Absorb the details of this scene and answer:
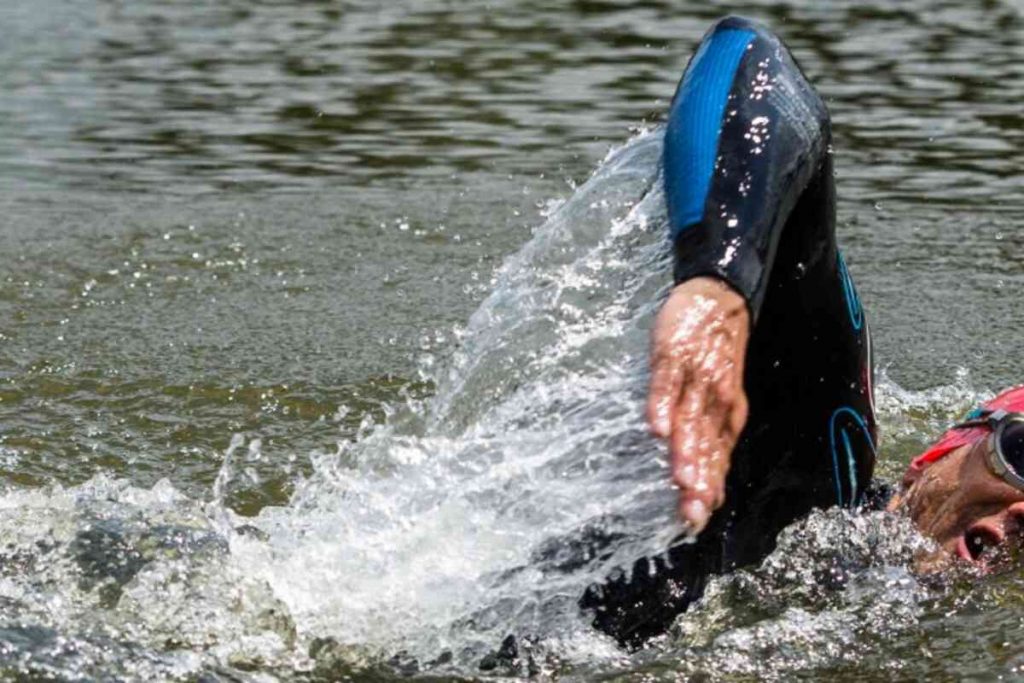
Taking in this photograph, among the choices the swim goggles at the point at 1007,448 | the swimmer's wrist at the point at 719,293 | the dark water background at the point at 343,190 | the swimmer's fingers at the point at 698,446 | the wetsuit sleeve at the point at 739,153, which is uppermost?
the wetsuit sleeve at the point at 739,153

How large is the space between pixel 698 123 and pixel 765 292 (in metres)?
0.34

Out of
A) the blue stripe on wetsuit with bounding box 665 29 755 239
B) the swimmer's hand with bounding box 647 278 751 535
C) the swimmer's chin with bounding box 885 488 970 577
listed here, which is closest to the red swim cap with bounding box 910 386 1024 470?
the swimmer's chin with bounding box 885 488 970 577

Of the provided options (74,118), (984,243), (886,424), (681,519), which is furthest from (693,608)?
(74,118)

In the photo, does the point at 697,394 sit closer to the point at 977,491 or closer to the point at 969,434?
the point at 977,491

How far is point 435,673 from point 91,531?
3.22 ft

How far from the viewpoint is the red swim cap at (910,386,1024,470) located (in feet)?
13.3

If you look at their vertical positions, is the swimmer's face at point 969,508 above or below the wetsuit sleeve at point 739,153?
below

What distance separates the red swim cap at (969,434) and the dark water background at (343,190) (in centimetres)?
120

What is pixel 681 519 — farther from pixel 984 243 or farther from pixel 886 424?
pixel 984 243

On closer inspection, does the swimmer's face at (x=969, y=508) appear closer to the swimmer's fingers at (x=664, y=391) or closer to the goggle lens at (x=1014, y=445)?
the goggle lens at (x=1014, y=445)

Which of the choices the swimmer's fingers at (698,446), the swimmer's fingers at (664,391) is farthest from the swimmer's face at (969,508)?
the swimmer's fingers at (664,391)

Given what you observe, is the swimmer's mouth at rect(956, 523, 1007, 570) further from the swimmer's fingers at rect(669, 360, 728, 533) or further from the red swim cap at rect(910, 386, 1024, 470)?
the swimmer's fingers at rect(669, 360, 728, 533)

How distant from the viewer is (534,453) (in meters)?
3.79

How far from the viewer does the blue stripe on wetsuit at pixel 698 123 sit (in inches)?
133
